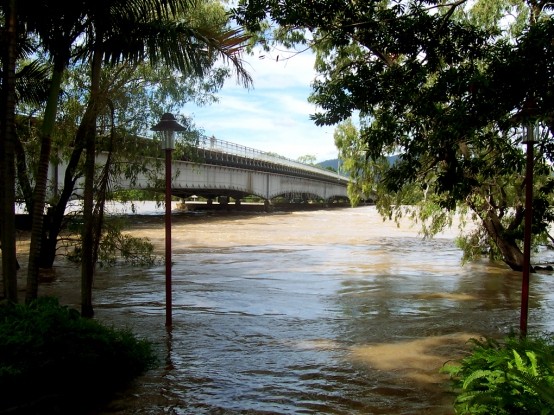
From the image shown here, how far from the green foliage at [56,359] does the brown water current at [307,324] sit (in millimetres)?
314

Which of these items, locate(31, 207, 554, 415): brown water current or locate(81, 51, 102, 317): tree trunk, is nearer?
locate(31, 207, 554, 415): brown water current

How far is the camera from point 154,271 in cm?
1839

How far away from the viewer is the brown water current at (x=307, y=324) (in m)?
6.61

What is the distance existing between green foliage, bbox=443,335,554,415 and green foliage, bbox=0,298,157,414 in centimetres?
343

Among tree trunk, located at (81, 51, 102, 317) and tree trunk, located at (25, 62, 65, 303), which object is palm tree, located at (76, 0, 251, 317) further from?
tree trunk, located at (25, 62, 65, 303)

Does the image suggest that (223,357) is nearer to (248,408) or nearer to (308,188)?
(248,408)

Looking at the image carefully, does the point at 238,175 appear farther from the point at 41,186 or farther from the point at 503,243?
the point at 41,186

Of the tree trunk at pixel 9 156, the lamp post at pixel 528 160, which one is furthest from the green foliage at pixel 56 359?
the lamp post at pixel 528 160

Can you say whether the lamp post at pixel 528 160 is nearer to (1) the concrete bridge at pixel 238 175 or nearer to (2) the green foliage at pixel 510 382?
(2) the green foliage at pixel 510 382

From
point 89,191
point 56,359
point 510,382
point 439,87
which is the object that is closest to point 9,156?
point 89,191

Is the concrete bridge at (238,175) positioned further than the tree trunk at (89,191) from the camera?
Yes

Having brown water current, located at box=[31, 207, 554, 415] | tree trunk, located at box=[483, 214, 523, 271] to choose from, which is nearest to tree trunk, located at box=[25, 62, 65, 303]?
brown water current, located at box=[31, 207, 554, 415]

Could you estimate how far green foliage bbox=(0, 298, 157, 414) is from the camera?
486 cm

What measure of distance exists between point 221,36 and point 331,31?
188 cm
